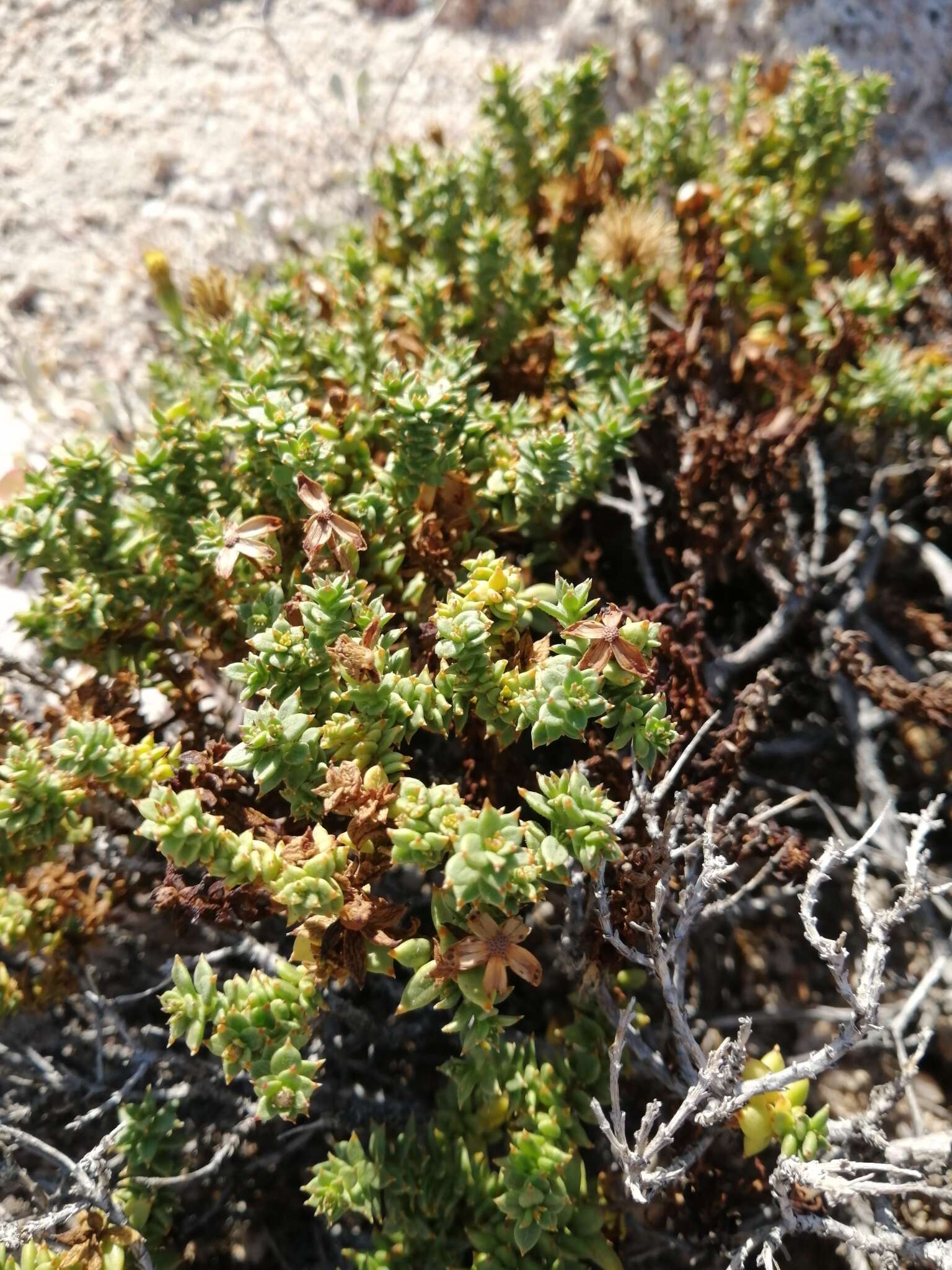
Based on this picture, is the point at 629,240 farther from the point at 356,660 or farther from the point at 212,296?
the point at 356,660

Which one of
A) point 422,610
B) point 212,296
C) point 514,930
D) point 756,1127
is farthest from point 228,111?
point 756,1127

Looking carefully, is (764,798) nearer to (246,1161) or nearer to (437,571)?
(437,571)

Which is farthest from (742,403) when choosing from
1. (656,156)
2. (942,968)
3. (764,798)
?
(942,968)

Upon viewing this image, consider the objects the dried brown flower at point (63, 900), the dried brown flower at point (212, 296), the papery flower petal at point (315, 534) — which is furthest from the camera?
the dried brown flower at point (212, 296)

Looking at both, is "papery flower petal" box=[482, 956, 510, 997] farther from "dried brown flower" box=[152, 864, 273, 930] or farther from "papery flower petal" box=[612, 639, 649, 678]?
"papery flower petal" box=[612, 639, 649, 678]

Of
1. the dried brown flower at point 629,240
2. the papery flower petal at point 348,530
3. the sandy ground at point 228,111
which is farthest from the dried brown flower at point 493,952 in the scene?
the sandy ground at point 228,111

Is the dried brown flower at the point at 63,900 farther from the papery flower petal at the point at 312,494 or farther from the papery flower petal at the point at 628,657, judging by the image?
A: the papery flower petal at the point at 628,657

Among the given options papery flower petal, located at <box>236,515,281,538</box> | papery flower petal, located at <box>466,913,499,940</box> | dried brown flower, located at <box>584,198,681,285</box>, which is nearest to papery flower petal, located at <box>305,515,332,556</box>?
papery flower petal, located at <box>236,515,281,538</box>
